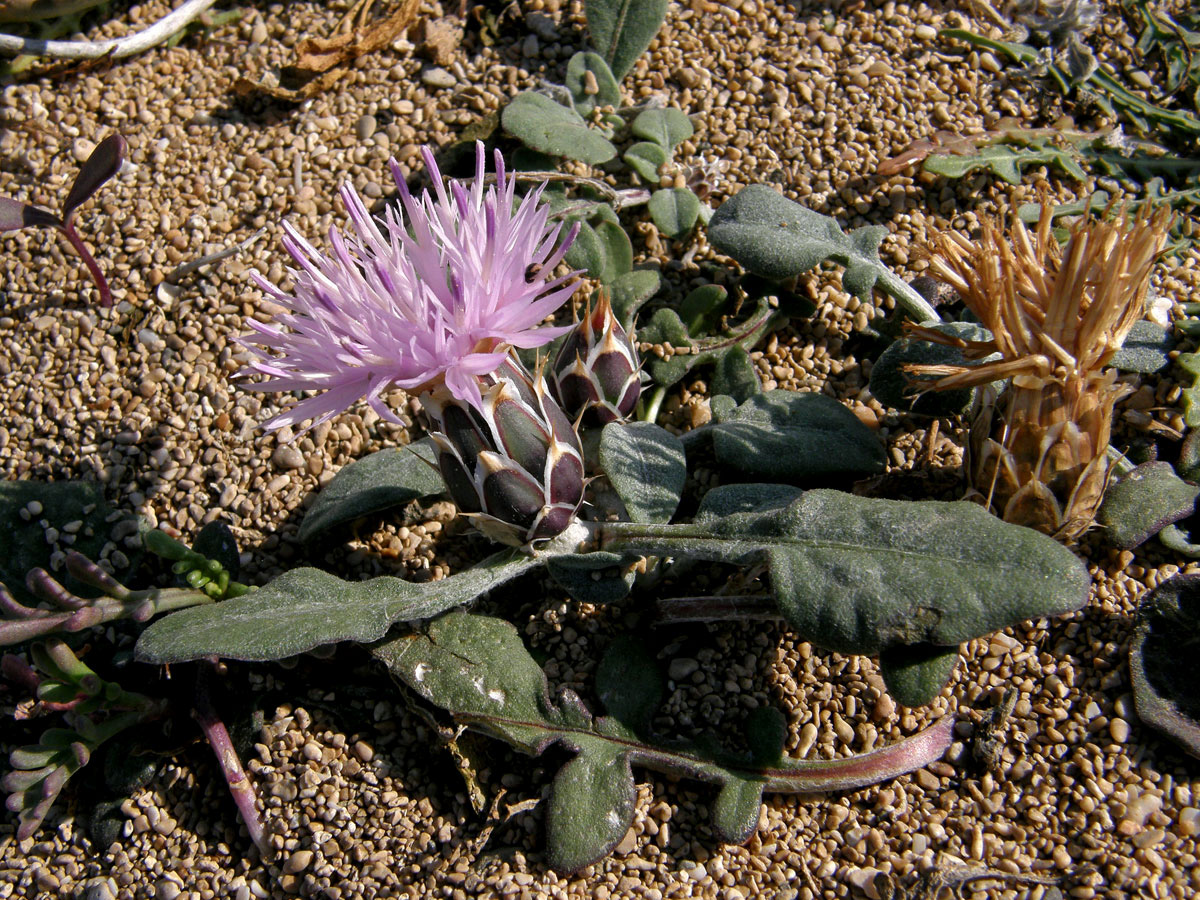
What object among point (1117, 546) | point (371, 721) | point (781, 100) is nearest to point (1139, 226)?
point (1117, 546)

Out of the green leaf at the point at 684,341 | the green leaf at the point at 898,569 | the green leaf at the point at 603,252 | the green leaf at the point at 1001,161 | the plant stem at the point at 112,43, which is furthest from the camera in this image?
the plant stem at the point at 112,43

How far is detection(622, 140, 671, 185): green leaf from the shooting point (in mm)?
2984

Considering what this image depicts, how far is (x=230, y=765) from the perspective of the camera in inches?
89.5

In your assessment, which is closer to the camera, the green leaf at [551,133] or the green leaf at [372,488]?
the green leaf at [372,488]

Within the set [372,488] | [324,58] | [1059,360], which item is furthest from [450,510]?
[324,58]

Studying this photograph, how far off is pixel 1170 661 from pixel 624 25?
2560 mm

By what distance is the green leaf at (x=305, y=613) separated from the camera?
200 centimetres

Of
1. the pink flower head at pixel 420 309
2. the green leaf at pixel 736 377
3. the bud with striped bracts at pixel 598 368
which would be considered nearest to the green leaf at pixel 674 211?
the green leaf at pixel 736 377

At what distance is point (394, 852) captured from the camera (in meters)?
2.18

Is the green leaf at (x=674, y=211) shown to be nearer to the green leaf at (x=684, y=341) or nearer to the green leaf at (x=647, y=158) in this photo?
the green leaf at (x=647, y=158)

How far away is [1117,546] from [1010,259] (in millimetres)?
725

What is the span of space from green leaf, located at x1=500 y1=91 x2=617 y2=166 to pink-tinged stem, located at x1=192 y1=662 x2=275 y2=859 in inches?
70.3

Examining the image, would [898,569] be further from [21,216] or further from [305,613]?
[21,216]

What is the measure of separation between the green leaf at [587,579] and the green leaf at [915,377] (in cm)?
87
